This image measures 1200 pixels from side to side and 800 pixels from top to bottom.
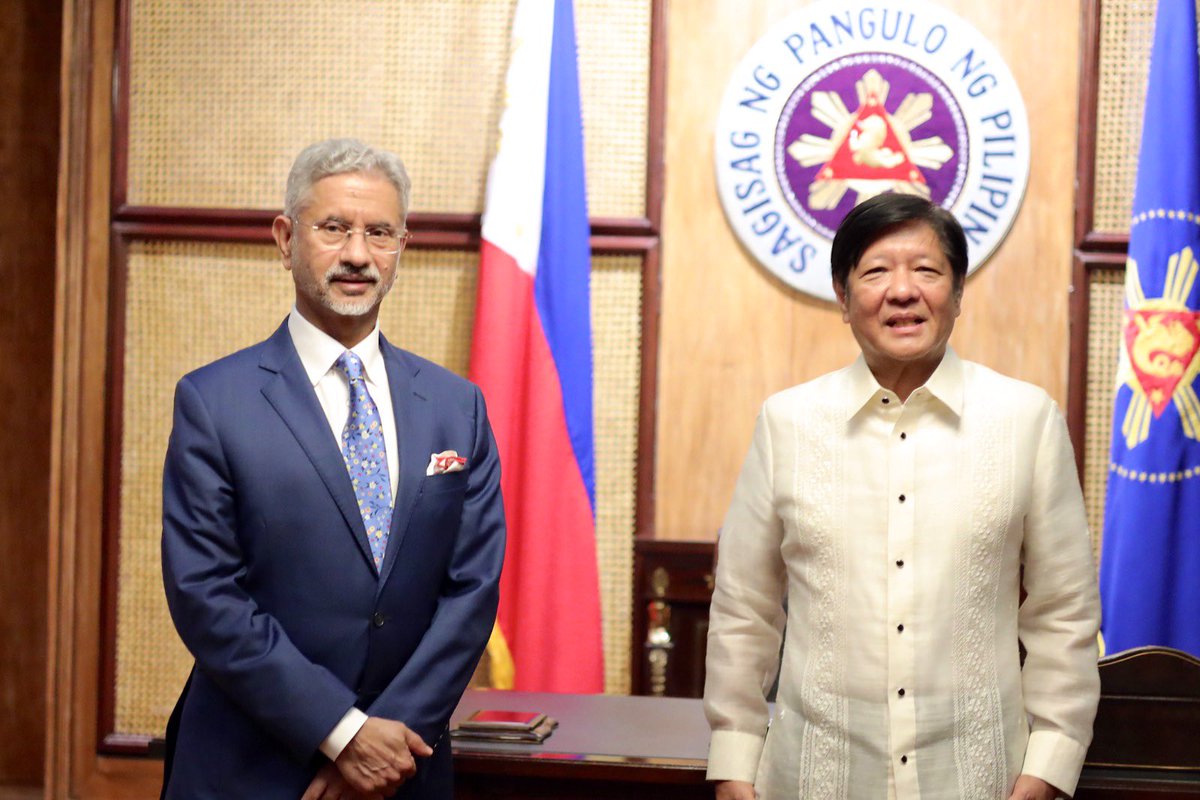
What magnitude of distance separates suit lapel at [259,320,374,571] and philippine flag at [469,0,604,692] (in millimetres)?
1537

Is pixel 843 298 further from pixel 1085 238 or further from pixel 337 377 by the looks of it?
pixel 1085 238

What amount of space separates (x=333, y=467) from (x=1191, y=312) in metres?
2.43

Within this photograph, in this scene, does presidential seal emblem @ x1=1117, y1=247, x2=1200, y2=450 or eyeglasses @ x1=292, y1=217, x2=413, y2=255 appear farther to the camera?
presidential seal emblem @ x1=1117, y1=247, x2=1200, y2=450

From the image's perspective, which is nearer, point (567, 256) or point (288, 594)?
point (288, 594)

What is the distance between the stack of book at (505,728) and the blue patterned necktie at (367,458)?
1.36ft

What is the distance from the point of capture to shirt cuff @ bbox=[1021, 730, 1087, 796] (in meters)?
1.72

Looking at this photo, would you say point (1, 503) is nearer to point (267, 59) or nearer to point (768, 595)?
point (267, 59)

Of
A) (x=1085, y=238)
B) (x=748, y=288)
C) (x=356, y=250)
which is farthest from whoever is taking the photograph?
(x=748, y=288)

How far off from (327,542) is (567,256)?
184 cm

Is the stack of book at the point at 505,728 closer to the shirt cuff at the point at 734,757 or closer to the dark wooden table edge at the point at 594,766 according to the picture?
the dark wooden table edge at the point at 594,766

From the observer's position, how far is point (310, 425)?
189 cm

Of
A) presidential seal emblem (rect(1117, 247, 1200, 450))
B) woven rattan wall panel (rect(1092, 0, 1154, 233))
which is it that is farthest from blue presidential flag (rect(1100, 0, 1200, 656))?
woven rattan wall panel (rect(1092, 0, 1154, 233))

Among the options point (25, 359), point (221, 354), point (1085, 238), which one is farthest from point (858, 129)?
point (25, 359)

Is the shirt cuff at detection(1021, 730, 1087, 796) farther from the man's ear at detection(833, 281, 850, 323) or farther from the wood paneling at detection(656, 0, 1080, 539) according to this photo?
the wood paneling at detection(656, 0, 1080, 539)
